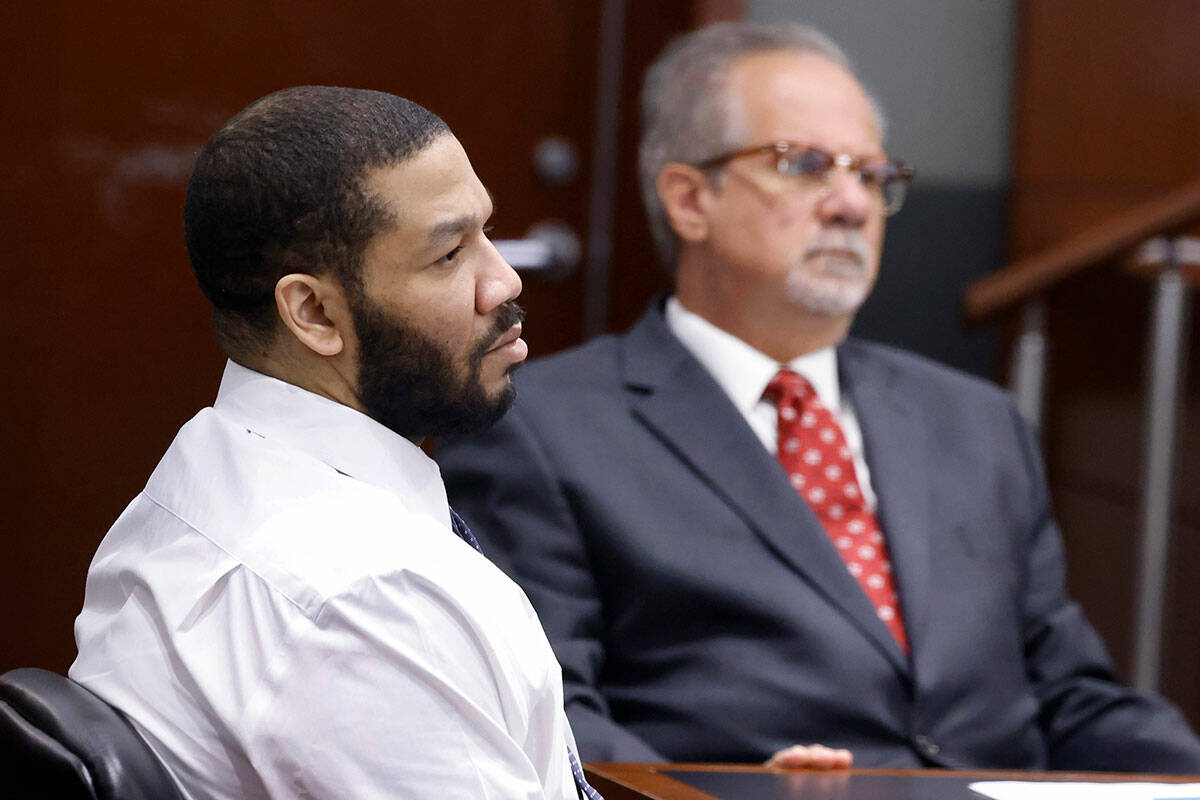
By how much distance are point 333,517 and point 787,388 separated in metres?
1.08

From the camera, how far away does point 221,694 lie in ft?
2.83

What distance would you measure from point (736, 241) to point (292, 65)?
2.30ft

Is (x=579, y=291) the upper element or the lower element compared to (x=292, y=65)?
lower

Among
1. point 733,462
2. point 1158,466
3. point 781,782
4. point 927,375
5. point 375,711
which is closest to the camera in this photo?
point 375,711

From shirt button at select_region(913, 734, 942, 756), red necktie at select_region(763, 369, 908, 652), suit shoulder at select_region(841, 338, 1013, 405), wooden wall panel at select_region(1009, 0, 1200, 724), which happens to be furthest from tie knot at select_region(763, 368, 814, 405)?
wooden wall panel at select_region(1009, 0, 1200, 724)

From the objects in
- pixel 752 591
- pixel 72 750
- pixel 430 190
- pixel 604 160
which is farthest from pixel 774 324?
pixel 72 750

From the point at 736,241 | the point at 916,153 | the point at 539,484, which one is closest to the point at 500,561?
the point at 539,484

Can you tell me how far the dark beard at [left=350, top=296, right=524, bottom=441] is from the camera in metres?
0.99

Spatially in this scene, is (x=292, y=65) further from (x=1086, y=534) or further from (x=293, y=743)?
(x=1086, y=534)

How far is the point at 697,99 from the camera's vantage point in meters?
2.07

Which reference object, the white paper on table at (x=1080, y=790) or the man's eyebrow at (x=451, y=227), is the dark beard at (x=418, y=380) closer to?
the man's eyebrow at (x=451, y=227)

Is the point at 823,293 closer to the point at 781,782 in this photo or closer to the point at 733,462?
the point at 733,462

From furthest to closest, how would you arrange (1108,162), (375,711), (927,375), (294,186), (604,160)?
(1108,162) → (604,160) → (927,375) → (294,186) → (375,711)

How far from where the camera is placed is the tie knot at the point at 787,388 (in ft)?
6.24
